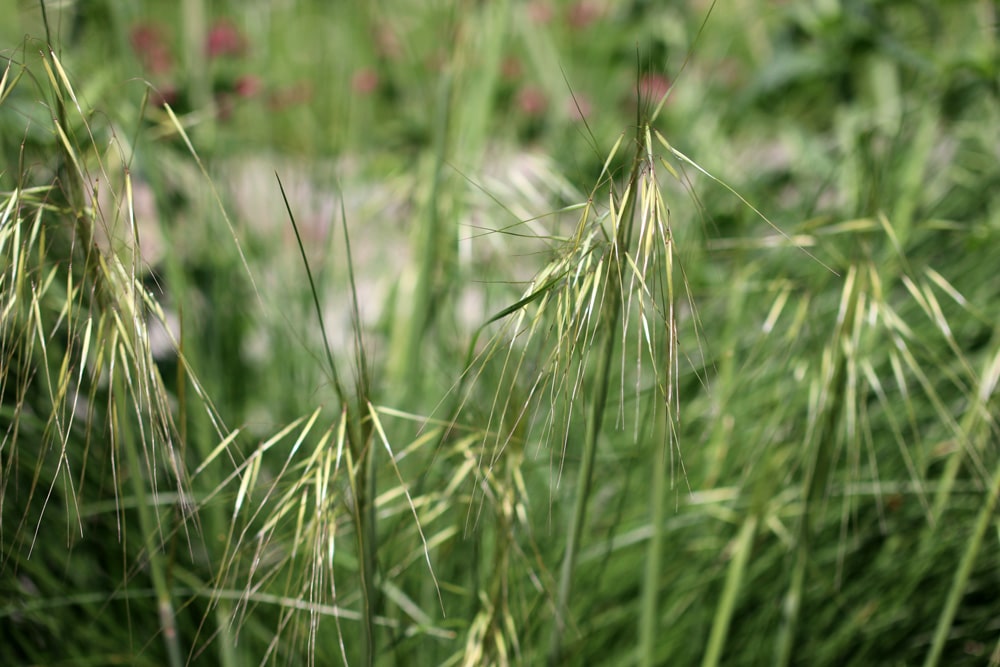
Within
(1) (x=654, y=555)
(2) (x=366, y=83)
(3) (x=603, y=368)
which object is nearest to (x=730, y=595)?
(1) (x=654, y=555)

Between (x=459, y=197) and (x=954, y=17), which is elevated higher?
(x=954, y=17)

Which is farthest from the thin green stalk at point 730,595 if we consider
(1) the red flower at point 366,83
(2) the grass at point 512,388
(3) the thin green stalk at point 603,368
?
(1) the red flower at point 366,83

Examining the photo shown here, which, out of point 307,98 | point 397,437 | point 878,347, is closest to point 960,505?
point 878,347

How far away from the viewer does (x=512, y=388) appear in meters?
0.50

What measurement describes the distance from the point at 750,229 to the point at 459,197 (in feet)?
1.30

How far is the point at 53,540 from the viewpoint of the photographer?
2.82 feet

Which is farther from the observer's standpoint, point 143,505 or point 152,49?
point 152,49

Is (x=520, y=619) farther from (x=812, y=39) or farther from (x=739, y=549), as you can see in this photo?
(x=812, y=39)

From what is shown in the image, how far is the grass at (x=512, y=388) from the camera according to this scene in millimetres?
541

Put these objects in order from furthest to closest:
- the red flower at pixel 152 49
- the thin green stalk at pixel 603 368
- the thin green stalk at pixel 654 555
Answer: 1. the red flower at pixel 152 49
2. the thin green stalk at pixel 654 555
3. the thin green stalk at pixel 603 368

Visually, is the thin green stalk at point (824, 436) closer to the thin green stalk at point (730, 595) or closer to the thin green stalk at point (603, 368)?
the thin green stalk at point (730, 595)

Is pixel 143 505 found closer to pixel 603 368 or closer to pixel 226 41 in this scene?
pixel 603 368

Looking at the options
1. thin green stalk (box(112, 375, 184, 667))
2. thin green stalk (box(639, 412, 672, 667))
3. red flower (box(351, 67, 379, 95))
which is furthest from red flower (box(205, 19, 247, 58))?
thin green stalk (box(639, 412, 672, 667))

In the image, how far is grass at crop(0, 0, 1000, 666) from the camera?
21.3 inches
